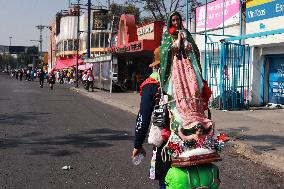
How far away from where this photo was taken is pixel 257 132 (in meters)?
11.7

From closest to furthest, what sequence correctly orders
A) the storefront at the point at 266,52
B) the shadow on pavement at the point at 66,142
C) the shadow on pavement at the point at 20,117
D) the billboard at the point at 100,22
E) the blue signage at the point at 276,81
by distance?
1. the shadow on pavement at the point at 66,142
2. the shadow on pavement at the point at 20,117
3. the storefront at the point at 266,52
4. the blue signage at the point at 276,81
5. the billboard at the point at 100,22

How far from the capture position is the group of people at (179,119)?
3465mm

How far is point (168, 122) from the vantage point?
3.78 m

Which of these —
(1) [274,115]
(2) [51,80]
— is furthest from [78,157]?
(2) [51,80]

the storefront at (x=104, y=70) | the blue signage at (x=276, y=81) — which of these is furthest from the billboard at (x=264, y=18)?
the storefront at (x=104, y=70)

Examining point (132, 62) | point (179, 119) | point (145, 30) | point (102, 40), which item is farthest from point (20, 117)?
point (102, 40)

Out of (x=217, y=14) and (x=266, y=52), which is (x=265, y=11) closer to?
(x=266, y=52)

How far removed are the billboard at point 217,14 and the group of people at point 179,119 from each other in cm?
1533

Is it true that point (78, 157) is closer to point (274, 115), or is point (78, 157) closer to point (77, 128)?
point (77, 128)

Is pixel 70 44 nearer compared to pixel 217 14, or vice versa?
pixel 217 14

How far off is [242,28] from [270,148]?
9912mm

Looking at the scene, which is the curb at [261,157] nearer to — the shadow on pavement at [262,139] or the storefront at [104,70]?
the shadow on pavement at [262,139]

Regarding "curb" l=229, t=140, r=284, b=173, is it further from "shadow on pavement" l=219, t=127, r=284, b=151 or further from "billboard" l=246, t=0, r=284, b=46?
"billboard" l=246, t=0, r=284, b=46

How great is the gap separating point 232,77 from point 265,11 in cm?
277
